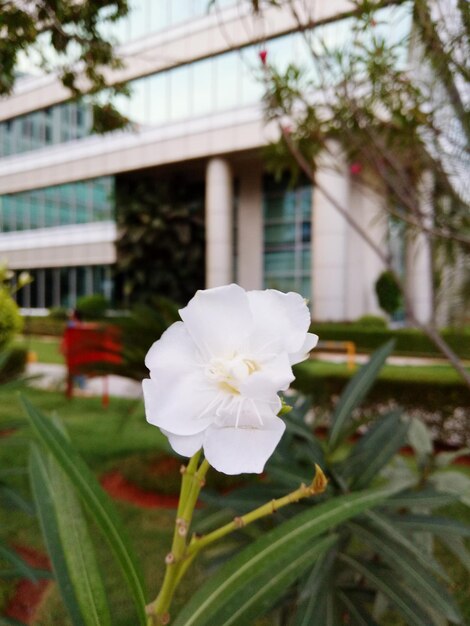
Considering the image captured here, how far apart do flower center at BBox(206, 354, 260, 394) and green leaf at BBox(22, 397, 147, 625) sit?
0.93ft

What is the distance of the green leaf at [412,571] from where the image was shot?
3.60ft

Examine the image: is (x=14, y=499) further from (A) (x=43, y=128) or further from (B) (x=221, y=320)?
(A) (x=43, y=128)

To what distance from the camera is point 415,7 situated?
5.99 ft

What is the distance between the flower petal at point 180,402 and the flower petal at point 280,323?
2.6 inches

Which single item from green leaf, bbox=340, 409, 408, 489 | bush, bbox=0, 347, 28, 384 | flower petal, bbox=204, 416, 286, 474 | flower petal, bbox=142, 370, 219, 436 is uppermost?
flower petal, bbox=142, 370, 219, 436

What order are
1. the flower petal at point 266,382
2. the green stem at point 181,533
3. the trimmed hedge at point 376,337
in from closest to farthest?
1. the flower petal at point 266,382
2. the green stem at point 181,533
3. the trimmed hedge at point 376,337

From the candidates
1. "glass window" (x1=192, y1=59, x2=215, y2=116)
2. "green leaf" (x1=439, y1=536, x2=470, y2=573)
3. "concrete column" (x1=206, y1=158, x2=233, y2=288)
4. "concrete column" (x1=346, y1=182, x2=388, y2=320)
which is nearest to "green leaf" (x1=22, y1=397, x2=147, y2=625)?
"green leaf" (x1=439, y1=536, x2=470, y2=573)

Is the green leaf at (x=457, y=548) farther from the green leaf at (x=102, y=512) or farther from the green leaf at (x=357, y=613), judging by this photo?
the green leaf at (x=102, y=512)

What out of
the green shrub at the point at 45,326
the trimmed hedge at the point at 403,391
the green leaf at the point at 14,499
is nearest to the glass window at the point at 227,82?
the green shrub at the point at 45,326

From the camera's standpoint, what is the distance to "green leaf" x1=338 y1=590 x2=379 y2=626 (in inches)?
52.2

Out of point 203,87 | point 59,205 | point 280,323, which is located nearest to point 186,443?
point 280,323

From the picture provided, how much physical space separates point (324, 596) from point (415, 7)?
75.4 inches

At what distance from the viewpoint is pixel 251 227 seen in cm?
1872

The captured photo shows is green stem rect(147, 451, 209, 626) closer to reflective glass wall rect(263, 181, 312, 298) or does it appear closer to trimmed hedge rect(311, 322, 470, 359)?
trimmed hedge rect(311, 322, 470, 359)
